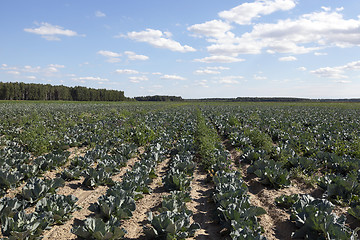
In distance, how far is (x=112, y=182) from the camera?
6.71m

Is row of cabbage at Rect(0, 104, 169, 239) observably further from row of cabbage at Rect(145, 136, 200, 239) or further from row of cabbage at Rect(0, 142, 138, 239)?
row of cabbage at Rect(145, 136, 200, 239)

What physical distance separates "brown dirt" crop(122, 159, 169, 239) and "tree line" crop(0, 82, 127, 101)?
99817mm

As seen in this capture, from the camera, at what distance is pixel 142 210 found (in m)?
5.18

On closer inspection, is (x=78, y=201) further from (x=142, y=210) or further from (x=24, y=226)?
(x=24, y=226)

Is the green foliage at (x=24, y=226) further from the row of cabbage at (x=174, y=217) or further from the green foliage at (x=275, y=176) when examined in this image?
the green foliage at (x=275, y=176)

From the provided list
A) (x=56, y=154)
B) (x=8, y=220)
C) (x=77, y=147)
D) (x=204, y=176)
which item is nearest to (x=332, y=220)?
(x=204, y=176)

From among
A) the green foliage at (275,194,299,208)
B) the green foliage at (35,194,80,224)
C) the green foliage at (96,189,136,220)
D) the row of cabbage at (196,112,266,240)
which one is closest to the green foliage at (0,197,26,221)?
the green foliage at (35,194,80,224)

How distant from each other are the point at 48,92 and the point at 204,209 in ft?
365

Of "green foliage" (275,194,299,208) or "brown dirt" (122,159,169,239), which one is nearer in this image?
"brown dirt" (122,159,169,239)

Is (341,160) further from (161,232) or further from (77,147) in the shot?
(77,147)

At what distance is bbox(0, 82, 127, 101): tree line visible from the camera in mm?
85688

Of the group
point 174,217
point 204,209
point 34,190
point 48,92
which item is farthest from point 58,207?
point 48,92

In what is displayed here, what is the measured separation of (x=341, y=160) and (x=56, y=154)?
31.8ft

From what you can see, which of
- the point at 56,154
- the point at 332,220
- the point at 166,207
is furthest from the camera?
the point at 56,154
